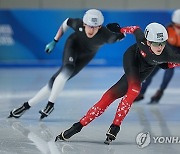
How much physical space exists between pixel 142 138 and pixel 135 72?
66cm

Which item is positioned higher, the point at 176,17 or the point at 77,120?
the point at 176,17

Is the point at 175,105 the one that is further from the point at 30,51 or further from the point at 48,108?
the point at 30,51

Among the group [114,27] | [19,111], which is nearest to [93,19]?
[114,27]

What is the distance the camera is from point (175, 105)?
7.91 m

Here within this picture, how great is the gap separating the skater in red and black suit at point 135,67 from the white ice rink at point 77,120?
0.17 m

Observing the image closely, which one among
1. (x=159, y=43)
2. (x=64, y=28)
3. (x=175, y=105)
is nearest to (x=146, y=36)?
(x=159, y=43)

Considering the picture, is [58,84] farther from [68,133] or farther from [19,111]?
[68,133]

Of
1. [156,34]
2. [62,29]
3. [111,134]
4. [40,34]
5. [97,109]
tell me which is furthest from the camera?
[40,34]

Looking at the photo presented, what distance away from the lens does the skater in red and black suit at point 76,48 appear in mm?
6258

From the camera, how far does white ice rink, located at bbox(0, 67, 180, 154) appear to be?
503 centimetres

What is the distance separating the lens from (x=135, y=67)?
5422 millimetres

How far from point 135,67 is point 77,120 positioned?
1417mm

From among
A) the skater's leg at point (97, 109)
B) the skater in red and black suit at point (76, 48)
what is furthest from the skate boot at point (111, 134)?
the skater in red and black suit at point (76, 48)

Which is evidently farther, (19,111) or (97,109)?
(19,111)
